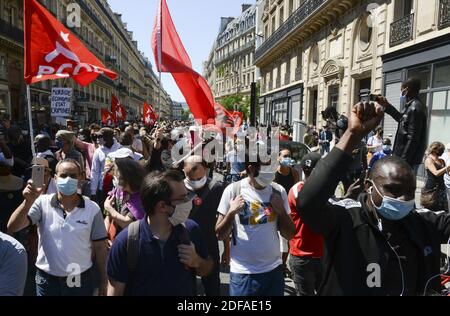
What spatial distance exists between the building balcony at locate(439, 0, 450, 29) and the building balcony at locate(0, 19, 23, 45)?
2404 centimetres

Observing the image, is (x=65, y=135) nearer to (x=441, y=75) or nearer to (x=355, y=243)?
(x=355, y=243)

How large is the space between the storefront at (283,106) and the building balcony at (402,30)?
11206 millimetres

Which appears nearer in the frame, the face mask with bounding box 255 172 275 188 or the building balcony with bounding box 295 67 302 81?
the face mask with bounding box 255 172 275 188

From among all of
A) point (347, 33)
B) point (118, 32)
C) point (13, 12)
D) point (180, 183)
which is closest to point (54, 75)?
point (180, 183)

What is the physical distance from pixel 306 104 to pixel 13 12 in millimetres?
20862

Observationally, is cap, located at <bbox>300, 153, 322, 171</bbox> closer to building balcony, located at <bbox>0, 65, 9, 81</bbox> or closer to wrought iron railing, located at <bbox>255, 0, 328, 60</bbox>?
wrought iron railing, located at <bbox>255, 0, 328, 60</bbox>

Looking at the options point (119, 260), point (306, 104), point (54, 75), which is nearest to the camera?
point (119, 260)

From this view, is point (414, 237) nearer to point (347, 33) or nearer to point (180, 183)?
point (180, 183)

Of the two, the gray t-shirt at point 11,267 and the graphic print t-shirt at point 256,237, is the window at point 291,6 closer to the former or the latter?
the graphic print t-shirt at point 256,237

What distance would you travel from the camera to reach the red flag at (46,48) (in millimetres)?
4406

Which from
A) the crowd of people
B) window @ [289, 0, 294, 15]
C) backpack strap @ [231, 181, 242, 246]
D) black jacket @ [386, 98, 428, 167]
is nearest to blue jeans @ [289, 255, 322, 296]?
the crowd of people

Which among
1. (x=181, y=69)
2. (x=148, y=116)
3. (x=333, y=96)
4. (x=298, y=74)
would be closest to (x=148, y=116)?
(x=148, y=116)

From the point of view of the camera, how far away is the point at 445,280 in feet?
9.26

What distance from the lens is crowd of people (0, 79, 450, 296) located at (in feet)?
5.79
